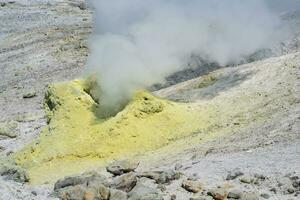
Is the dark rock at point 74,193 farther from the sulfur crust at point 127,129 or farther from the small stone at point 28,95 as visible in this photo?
the small stone at point 28,95

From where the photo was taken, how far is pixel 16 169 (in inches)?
567

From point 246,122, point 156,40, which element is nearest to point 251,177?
point 246,122

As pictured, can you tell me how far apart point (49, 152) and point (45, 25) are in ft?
77.8

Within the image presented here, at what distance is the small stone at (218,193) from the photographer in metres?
11.4

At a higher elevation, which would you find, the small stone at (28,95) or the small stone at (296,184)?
the small stone at (296,184)

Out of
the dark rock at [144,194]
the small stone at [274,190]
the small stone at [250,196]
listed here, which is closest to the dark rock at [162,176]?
the dark rock at [144,194]

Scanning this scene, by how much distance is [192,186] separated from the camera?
468 inches

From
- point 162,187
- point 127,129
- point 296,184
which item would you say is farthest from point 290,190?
point 127,129

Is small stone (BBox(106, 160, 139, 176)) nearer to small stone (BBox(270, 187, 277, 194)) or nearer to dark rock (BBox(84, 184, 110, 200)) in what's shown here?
dark rock (BBox(84, 184, 110, 200))

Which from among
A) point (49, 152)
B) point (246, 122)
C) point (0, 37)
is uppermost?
point (246, 122)

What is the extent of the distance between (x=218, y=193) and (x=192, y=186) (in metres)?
0.63

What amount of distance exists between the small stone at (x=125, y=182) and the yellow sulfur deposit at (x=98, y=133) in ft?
7.66

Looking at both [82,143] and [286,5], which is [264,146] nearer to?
[82,143]

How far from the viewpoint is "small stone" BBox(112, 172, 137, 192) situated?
40.4 ft
